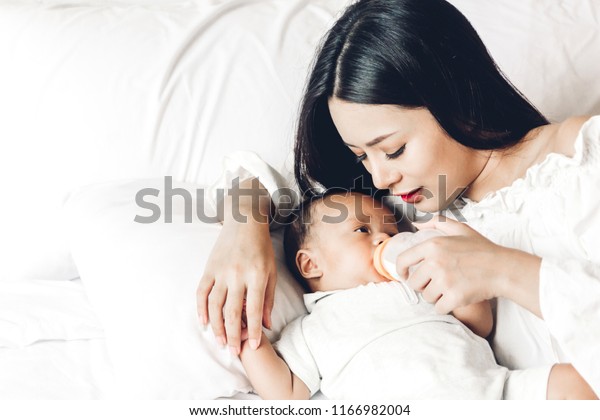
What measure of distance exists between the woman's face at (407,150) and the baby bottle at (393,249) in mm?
100

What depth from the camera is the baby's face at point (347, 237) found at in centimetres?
135

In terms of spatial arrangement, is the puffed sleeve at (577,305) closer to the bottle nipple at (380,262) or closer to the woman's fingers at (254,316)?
the bottle nipple at (380,262)

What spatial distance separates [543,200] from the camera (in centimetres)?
127

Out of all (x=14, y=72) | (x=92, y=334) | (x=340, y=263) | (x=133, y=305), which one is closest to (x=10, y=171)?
(x=14, y=72)

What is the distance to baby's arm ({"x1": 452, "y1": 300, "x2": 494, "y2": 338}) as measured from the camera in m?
1.25

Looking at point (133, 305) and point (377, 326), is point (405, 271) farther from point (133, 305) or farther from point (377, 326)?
point (133, 305)

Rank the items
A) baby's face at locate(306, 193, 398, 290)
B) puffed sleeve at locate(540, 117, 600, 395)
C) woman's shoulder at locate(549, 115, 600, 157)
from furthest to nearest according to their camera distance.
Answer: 1. baby's face at locate(306, 193, 398, 290)
2. woman's shoulder at locate(549, 115, 600, 157)
3. puffed sleeve at locate(540, 117, 600, 395)

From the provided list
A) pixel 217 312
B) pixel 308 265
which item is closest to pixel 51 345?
pixel 217 312

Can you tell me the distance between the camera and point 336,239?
4.51 feet

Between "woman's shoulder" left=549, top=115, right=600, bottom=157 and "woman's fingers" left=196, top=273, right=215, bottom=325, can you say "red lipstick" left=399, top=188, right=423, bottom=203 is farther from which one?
"woman's fingers" left=196, top=273, right=215, bottom=325

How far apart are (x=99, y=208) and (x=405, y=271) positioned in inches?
25.0

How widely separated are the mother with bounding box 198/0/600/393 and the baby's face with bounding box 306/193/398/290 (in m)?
0.09

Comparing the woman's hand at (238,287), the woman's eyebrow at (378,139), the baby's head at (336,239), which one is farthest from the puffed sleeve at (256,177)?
the woman's eyebrow at (378,139)

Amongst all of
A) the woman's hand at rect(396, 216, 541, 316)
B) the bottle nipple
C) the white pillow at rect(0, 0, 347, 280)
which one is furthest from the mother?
the white pillow at rect(0, 0, 347, 280)
